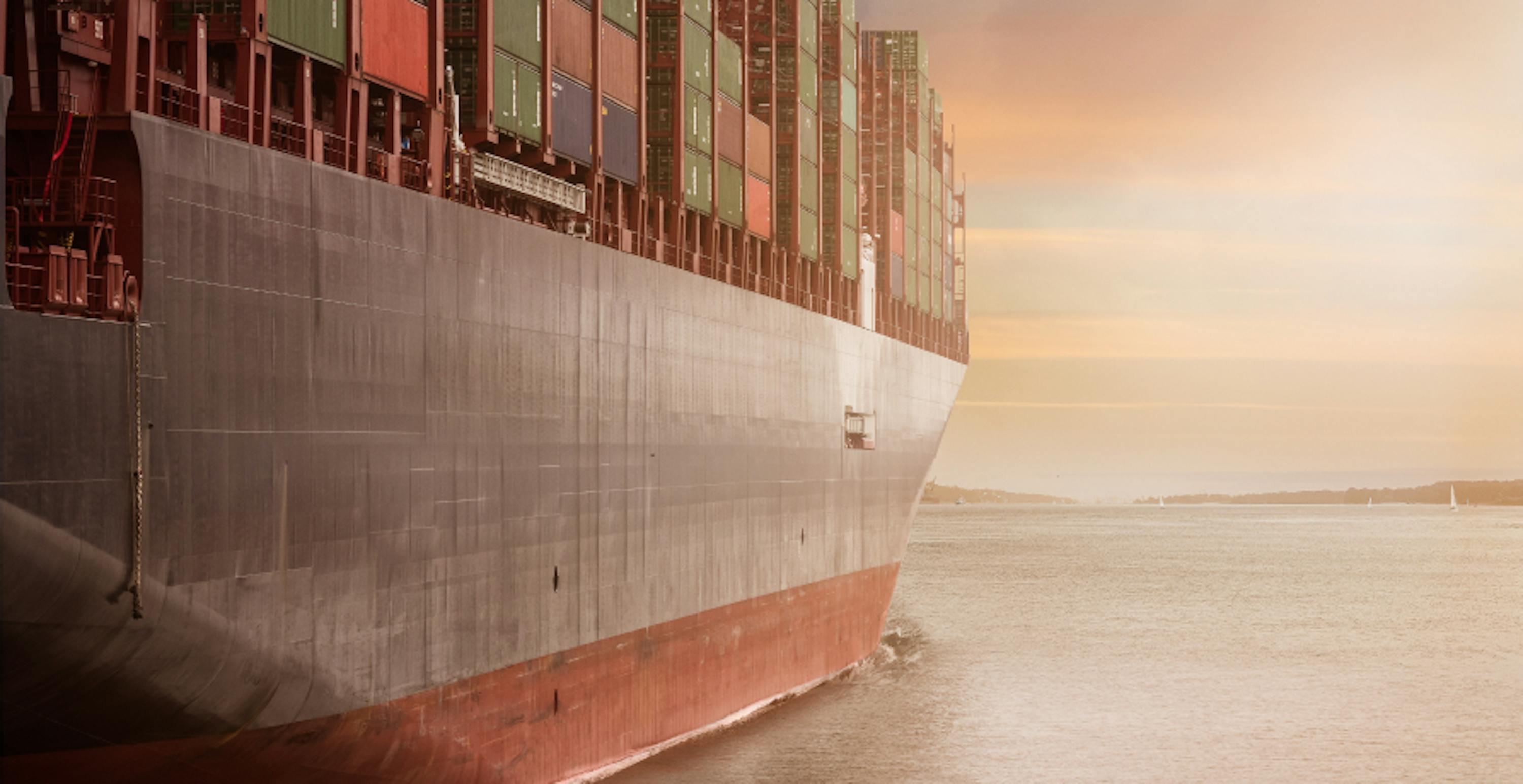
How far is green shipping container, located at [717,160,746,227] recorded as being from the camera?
3450cm

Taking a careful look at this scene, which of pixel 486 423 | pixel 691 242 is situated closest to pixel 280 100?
pixel 486 423

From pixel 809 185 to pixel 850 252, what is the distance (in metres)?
4.23

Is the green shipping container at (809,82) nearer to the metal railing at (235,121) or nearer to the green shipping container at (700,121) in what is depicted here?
the green shipping container at (700,121)

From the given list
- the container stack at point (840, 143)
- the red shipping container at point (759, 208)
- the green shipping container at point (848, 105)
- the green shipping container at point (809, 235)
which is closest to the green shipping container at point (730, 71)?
the red shipping container at point (759, 208)

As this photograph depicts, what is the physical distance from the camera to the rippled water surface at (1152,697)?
31.8 m

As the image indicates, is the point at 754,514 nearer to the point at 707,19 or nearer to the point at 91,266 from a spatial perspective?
the point at 707,19

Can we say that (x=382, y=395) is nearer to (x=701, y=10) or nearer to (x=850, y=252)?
(x=701, y=10)

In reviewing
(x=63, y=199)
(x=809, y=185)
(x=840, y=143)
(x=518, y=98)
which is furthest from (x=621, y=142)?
(x=840, y=143)

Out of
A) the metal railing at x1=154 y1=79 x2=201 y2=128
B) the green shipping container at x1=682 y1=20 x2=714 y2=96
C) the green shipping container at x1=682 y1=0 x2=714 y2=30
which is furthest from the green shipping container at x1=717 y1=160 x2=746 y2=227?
the metal railing at x1=154 y1=79 x2=201 y2=128

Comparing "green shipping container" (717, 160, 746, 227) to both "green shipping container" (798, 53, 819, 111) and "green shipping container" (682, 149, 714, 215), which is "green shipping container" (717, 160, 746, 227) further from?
"green shipping container" (798, 53, 819, 111)

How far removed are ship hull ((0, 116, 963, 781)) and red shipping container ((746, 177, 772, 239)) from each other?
6051 millimetres

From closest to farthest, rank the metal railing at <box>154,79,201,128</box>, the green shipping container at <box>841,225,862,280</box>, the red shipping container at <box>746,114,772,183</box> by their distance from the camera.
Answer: the metal railing at <box>154,79,201,128</box> → the red shipping container at <box>746,114,772,183</box> → the green shipping container at <box>841,225,862,280</box>

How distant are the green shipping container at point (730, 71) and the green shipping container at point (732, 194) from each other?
1712mm

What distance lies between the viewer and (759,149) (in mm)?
37562
